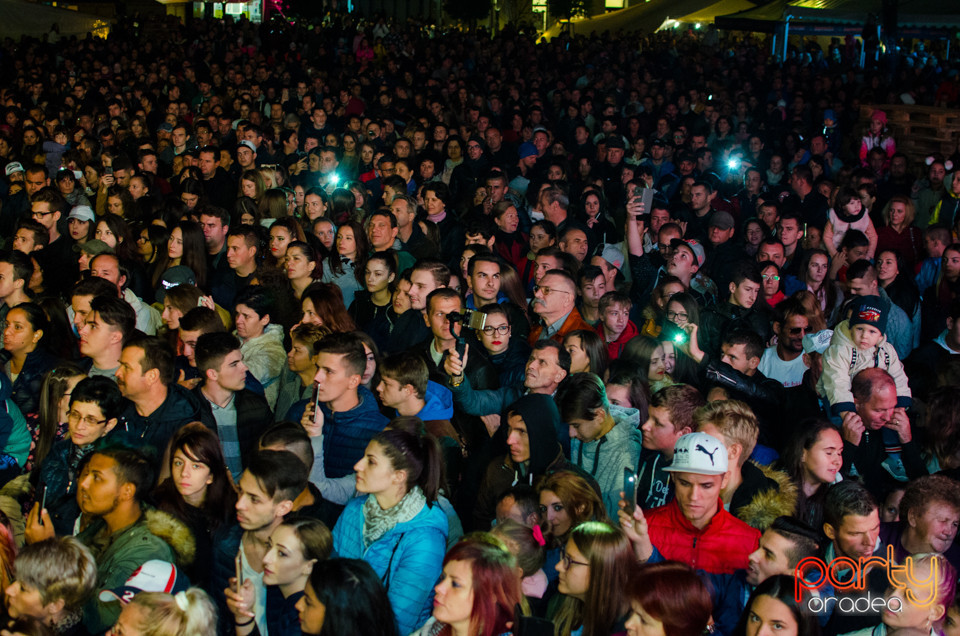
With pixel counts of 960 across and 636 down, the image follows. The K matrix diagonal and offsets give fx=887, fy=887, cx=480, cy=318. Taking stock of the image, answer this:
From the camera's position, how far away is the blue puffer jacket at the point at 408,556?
3.11 metres

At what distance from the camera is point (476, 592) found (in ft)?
9.12

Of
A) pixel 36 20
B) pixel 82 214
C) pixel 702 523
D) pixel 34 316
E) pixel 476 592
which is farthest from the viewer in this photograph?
pixel 36 20

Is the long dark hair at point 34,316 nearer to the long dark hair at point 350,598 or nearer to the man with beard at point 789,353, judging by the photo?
the long dark hair at point 350,598

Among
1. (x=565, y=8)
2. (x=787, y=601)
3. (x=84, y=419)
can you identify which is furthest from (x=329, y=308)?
(x=565, y=8)

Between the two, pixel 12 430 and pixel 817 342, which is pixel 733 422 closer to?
pixel 817 342

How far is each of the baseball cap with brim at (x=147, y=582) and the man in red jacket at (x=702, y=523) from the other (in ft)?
5.60

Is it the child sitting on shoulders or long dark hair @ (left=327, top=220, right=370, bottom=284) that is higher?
long dark hair @ (left=327, top=220, right=370, bottom=284)

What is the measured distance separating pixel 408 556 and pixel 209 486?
0.96 meters

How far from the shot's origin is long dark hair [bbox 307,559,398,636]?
2715 mm

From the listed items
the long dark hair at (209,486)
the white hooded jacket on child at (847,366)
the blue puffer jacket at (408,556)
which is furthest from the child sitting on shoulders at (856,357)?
the long dark hair at (209,486)

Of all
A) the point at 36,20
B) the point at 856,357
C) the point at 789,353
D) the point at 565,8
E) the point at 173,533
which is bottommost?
the point at 173,533

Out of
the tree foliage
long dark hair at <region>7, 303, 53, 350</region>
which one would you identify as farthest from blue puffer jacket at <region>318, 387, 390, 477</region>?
the tree foliage

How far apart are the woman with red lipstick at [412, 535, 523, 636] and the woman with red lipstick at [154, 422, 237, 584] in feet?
3.84

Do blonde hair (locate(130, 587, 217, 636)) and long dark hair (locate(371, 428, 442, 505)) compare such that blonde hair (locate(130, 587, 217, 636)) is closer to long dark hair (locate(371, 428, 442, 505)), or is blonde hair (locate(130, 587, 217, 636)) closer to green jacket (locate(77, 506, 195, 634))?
green jacket (locate(77, 506, 195, 634))
